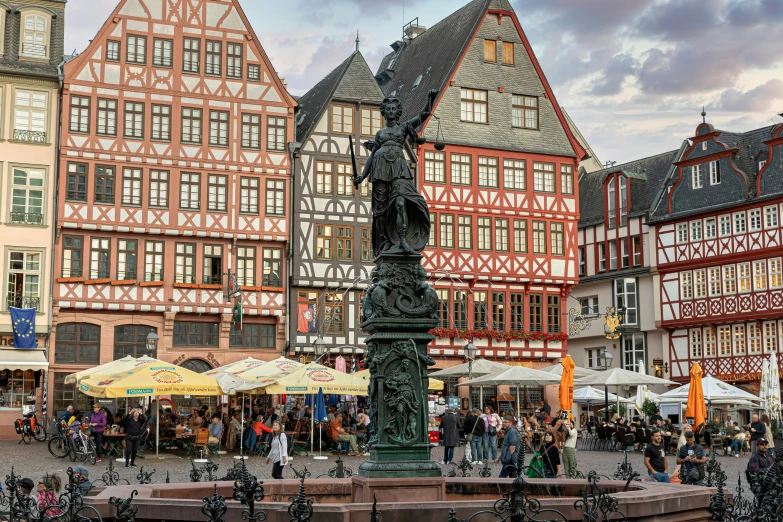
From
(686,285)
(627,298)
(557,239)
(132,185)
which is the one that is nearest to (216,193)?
(132,185)

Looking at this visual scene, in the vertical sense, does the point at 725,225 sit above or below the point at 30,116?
below

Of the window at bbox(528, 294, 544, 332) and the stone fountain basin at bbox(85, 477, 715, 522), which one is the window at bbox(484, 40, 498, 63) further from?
the stone fountain basin at bbox(85, 477, 715, 522)

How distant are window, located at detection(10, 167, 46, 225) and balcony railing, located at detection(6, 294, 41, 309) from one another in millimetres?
2347

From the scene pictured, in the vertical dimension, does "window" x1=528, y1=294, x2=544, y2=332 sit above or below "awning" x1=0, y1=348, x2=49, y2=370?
above

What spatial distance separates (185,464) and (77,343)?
12333 millimetres

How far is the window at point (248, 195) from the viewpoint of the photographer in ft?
124

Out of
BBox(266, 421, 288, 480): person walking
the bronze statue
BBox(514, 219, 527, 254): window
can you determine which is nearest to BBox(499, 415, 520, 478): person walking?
BBox(266, 421, 288, 480): person walking

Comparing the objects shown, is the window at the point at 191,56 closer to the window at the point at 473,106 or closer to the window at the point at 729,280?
the window at the point at 473,106

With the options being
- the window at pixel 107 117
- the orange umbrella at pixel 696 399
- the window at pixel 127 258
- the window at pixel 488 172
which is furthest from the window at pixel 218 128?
the orange umbrella at pixel 696 399

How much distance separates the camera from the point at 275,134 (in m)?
38.6

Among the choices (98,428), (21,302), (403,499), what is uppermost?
(21,302)

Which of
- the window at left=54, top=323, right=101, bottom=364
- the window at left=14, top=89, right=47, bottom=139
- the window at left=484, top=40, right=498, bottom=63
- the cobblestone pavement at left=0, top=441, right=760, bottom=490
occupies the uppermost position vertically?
the window at left=484, top=40, right=498, bottom=63

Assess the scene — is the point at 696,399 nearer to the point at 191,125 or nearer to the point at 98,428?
the point at 98,428

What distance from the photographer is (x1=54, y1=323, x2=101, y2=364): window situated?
35406 mm
